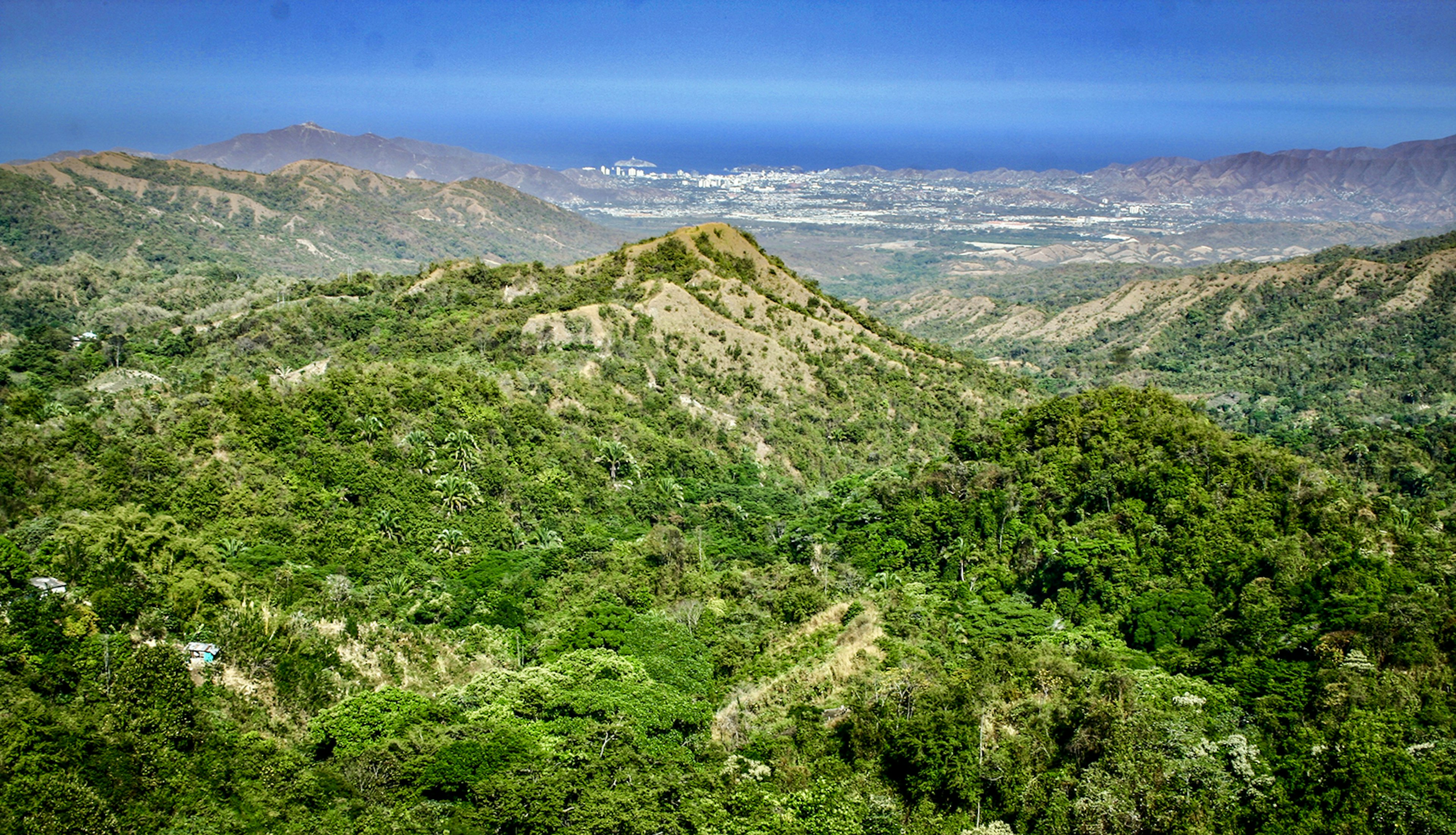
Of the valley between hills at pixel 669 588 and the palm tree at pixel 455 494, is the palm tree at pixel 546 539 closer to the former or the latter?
the valley between hills at pixel 669 588

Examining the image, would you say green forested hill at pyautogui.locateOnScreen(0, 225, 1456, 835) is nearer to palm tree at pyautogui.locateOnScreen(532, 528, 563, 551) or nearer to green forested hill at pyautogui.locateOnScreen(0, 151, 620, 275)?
palm tree at pyautogui.locateOnScreen(532, 528, 563, 551)

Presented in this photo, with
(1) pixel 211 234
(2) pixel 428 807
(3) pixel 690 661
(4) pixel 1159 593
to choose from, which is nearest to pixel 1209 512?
(4) pixel 1159 593

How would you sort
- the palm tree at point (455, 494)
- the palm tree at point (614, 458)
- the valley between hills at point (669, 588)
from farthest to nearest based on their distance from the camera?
the palm tree at point (614, 458) → the palm tree at point (455, 494) → the valley between hills at point (669, 588)

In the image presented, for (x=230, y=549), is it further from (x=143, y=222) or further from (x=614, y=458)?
(x=143, y=222)

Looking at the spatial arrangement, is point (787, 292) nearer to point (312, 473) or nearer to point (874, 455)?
point (874, 455)

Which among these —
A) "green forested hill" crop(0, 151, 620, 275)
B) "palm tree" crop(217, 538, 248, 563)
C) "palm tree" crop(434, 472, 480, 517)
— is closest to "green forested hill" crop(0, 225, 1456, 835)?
"palm tree" crop(434, 472, 480, 517)

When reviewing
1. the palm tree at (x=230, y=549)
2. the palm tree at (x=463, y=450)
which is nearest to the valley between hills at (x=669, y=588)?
the palm tree at (x=463, y=450)
